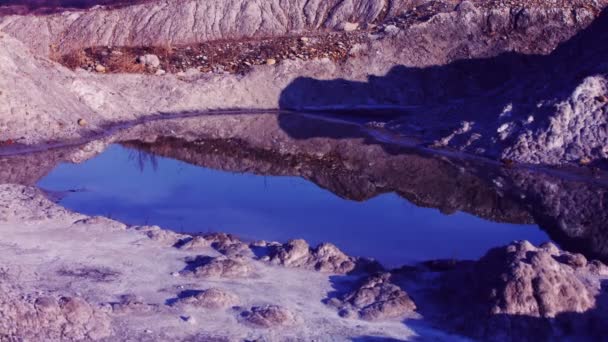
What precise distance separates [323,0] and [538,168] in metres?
19.9

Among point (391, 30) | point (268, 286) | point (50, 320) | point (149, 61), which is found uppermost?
point (391, 30)

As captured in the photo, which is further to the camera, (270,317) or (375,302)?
(375,302)

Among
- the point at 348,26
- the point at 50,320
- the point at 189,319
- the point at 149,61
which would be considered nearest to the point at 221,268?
the point at 189,319

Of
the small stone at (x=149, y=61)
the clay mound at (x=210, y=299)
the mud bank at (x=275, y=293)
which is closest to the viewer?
the mud bank at (x=275, y=293)

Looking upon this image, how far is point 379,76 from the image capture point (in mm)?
31719

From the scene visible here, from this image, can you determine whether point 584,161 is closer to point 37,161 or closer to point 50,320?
point 37,161

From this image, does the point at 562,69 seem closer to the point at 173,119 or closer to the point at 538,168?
the point at 538,168

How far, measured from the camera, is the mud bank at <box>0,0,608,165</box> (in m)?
22.5

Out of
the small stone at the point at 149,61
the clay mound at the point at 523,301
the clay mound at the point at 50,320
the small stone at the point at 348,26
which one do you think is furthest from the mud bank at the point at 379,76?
the clay mound at the point at 50,320

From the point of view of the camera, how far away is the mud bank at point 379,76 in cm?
2245

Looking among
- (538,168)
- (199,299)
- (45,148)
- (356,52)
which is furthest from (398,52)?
(199,299)

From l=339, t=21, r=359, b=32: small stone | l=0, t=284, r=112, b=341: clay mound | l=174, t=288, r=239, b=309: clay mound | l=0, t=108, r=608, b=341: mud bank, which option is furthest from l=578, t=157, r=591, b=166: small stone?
l=339, t=21, r=359, b=32: small stone

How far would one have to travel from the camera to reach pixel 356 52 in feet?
106

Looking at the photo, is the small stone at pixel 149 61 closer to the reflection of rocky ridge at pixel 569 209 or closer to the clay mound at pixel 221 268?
the reflection of rocky ridge at pixel 569 209
